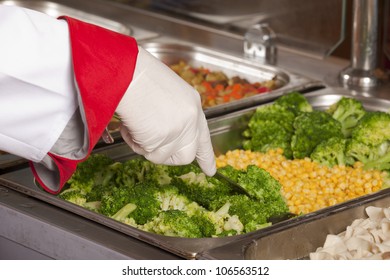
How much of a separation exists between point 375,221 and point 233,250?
41cm

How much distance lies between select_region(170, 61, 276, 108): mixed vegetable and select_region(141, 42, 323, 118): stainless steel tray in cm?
5

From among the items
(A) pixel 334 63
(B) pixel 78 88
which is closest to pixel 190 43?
(A) pixel 334 63

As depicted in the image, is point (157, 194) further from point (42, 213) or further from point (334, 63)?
point (334, 63)

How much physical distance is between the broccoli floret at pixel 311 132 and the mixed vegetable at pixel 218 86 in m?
0.42

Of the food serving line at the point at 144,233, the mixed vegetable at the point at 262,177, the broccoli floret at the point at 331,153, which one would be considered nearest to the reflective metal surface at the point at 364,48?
the food serving line at the point at 144,233

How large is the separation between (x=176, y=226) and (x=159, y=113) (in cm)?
30

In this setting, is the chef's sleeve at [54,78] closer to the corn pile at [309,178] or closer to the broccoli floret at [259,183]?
the broccoli floret at [259,183]

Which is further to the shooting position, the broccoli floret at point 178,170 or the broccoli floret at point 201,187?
the broccoli floret at point 178,170

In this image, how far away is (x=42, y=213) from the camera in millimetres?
2264

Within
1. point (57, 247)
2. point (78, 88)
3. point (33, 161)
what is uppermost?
point (78, 88)

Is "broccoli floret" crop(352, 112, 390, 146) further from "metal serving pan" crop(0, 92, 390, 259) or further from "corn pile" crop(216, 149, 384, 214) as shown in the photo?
"metal serving pan" crop(0, 92, 390, 259)

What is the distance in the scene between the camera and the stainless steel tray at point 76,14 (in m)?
3.95

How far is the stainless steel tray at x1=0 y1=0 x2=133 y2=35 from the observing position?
3.95m

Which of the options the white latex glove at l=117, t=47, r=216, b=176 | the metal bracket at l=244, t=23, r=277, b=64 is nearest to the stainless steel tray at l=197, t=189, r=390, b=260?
the white latex glove at l=117, t=47, r=216, b=176
